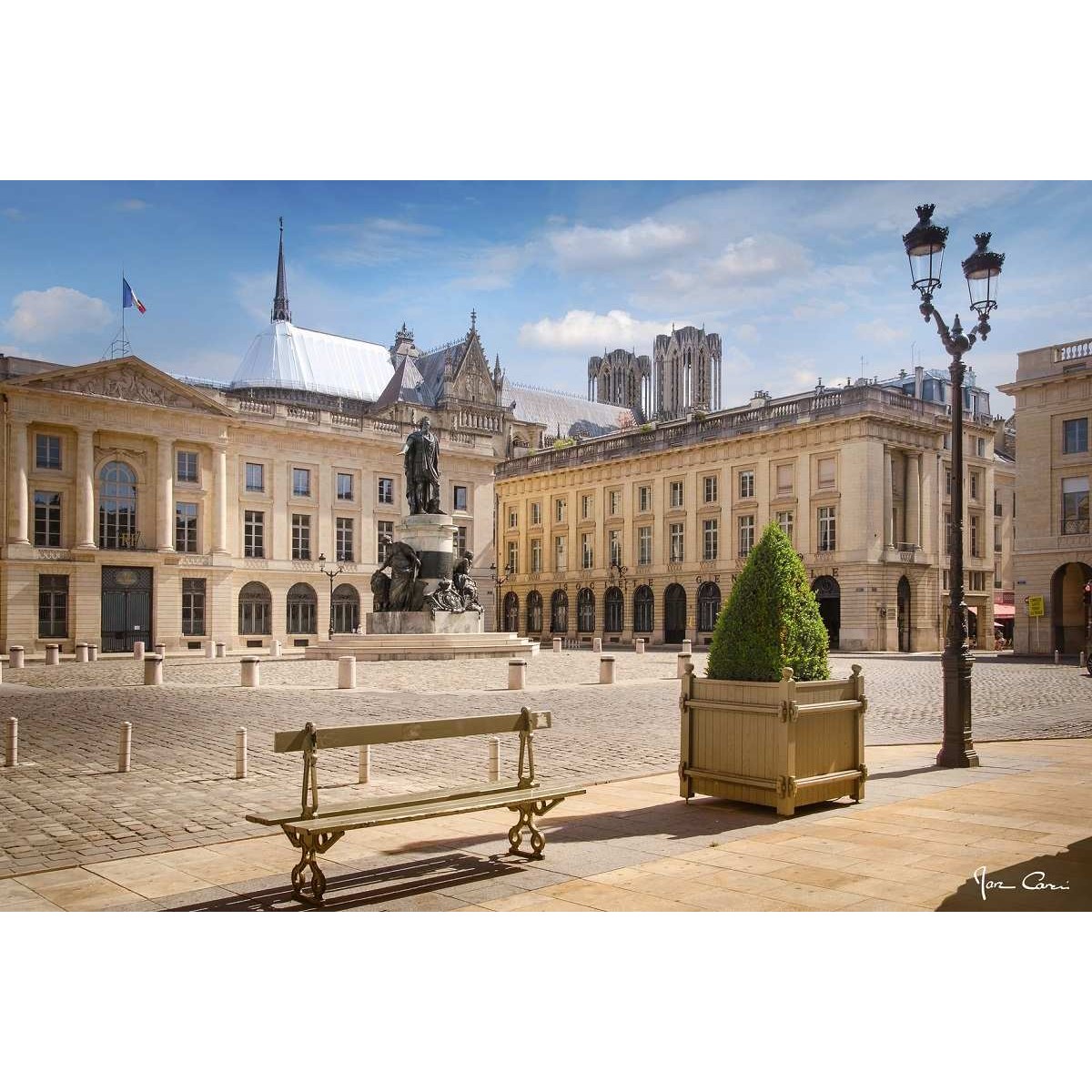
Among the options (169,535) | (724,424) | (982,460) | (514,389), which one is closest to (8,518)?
(169,535)

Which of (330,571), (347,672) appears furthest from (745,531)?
(347,672)

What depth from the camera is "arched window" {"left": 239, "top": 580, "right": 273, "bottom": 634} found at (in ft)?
170

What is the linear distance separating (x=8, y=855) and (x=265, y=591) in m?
46.5

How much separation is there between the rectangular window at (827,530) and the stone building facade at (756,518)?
6 cm

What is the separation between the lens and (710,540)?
183ft

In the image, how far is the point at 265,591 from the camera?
52562 mm

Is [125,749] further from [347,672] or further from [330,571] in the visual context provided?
[330,571]

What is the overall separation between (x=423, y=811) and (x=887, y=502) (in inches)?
1829

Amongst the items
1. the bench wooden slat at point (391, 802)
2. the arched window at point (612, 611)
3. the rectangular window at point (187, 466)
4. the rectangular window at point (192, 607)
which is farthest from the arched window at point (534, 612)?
the bench wooden slat at point (391, 802)

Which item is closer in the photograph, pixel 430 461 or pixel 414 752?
pixel 414 752

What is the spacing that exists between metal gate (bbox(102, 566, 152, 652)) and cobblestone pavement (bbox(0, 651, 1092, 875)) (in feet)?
59.4

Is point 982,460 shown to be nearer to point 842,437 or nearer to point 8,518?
point 842,437

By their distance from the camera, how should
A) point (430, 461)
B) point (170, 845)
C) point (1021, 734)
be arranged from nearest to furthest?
point (170, 845), point (1021, 734), point (430, 461)

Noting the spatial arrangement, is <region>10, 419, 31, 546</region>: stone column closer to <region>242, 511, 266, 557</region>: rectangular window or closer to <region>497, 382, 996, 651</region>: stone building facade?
<region>242, 511, 266, 557</region>: rectangular window
